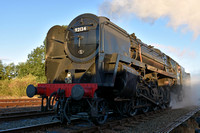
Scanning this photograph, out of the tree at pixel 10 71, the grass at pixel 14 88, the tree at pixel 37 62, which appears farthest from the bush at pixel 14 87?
the tree at pixel 10 71

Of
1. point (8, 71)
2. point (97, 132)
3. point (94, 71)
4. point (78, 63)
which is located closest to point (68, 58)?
point (78, 63)

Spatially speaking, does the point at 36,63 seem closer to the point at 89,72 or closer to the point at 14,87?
the point at 14,87

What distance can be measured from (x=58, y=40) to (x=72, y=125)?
2.99 metres

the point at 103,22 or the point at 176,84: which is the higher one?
the point at 103,22

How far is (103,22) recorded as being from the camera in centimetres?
525

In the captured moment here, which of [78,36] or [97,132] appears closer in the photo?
[97,132]

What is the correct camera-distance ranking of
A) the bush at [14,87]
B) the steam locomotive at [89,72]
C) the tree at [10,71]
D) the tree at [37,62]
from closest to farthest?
the steam locomotive at [89,72], the bush at [14,87], the tree at [37,62], the tree at [10,71]

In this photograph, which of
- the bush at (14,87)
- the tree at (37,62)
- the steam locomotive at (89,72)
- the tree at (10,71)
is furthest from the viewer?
the tree at (10,71)

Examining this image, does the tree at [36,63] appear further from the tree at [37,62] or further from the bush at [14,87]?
the bush at [14,87]

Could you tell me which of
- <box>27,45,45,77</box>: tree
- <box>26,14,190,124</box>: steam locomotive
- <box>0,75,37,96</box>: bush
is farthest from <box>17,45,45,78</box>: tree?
<box>26,14,190,124</box>: steam locomotive

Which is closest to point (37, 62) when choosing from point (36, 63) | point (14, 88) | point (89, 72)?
point (36, 63)

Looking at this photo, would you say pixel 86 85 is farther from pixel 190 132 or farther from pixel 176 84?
pixel 176 84

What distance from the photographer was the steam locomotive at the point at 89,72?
15.6 ft

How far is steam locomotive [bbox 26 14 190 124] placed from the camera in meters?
4.76
